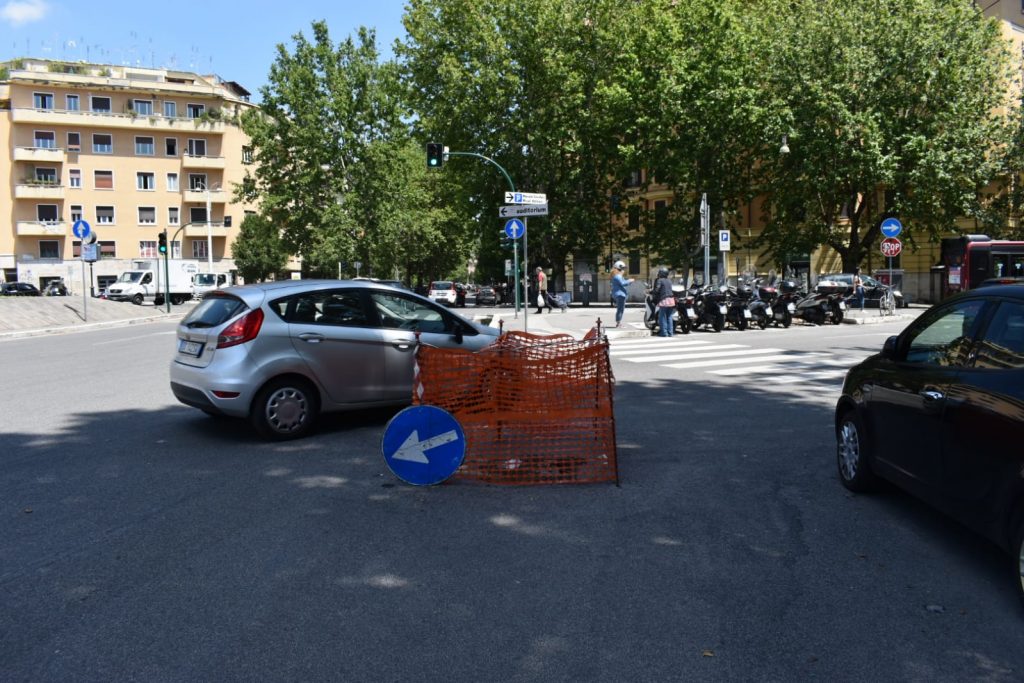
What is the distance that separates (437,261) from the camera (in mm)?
72125

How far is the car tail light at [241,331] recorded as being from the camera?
24.3 feet

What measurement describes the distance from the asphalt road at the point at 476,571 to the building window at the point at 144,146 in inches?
2658

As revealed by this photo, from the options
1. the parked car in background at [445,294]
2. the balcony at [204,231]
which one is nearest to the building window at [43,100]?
the balcony at [204,231]

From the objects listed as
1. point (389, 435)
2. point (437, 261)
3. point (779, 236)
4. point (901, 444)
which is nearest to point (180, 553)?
point (389, 435)

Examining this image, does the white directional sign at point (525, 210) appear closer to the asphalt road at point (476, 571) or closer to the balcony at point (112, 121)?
the asphalt road at point (476, 571)

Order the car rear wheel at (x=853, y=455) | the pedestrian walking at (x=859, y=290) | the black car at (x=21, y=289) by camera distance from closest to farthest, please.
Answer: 1. the car rear wheel at (x=853, y=455)
2. the pedestrian walking at (x=859, y=290)
3. the black car at (x=21, y=289)

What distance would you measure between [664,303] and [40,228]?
60.9m

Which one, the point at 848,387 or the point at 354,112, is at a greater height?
the point at 354,112

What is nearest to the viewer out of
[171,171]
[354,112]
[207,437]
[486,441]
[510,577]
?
Result: [510,577]

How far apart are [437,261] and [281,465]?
6601 centimetres

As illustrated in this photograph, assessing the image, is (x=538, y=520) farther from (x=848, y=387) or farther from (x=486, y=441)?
(x=848, y=387)

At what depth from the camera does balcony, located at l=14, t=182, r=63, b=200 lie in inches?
2525

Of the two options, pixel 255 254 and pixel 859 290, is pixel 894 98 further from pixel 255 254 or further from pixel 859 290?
pixel 255 254

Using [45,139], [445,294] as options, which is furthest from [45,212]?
[445,294]
